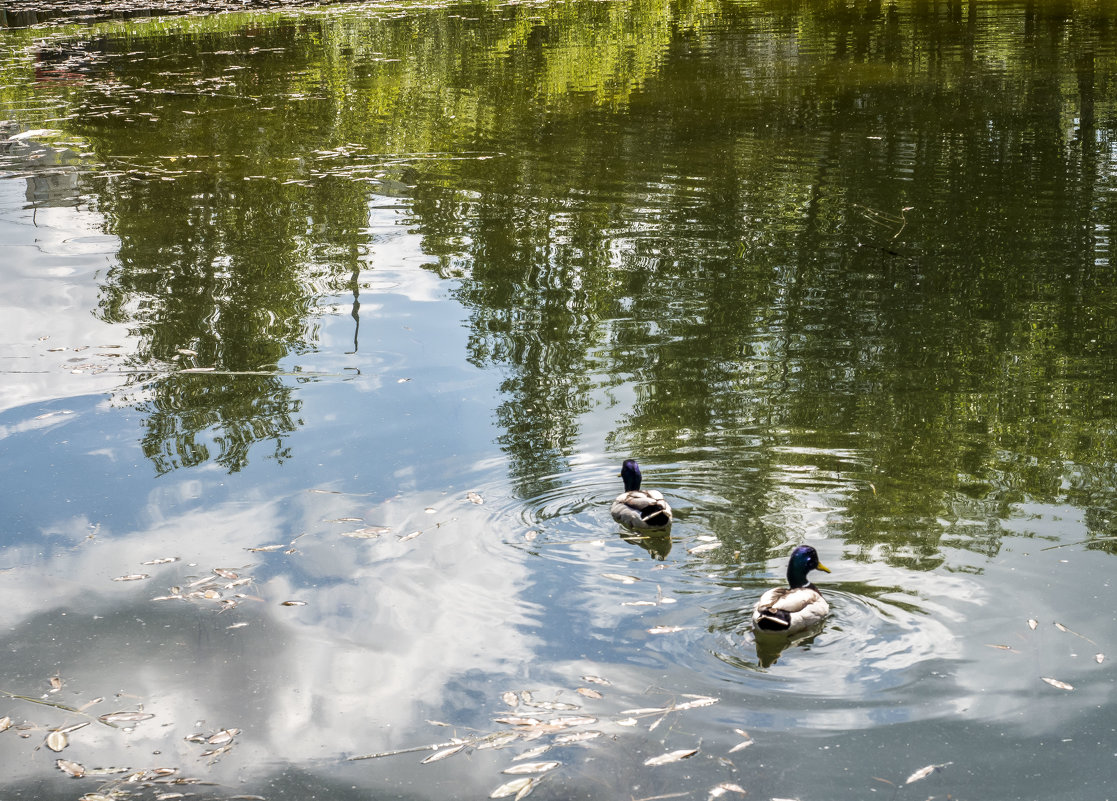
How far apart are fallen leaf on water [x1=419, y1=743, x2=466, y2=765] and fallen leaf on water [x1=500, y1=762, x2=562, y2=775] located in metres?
0.26

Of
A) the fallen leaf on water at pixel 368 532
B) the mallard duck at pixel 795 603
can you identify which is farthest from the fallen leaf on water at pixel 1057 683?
the fallen leaf on water at pixel 368 532

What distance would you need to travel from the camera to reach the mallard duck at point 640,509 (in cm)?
630

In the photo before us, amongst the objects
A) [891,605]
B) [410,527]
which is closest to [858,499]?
[891,605]

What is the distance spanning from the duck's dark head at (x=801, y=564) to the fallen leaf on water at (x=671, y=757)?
140cm

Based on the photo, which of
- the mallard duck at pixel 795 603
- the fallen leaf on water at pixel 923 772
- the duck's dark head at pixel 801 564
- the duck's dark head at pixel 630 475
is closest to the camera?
the fallen leaf on water at pixel 923 772

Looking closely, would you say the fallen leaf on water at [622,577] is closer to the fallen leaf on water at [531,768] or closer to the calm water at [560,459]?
the calm water at [560,459]

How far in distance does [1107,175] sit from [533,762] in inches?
478

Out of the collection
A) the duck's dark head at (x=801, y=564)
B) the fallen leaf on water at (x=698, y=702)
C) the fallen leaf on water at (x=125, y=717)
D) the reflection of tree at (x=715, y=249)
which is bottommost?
the fallen leaf on water at (x=125, y=717)

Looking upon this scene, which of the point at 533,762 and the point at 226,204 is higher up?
the point at 226,204

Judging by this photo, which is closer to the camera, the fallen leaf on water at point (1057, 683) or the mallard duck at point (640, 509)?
the fallen leaf on water at point (1057, 683)

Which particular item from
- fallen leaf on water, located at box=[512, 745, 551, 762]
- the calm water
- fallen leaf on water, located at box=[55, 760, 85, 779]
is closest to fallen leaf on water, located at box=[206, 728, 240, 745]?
the calm water

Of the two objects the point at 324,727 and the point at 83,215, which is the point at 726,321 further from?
the point at 83,215

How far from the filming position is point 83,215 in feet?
43.5

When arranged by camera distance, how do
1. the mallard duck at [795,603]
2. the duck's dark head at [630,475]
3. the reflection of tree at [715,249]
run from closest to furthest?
the mallard duck at [795,603] < the duck's dark head at [630,475] < the reflection of tree at [715,249]
